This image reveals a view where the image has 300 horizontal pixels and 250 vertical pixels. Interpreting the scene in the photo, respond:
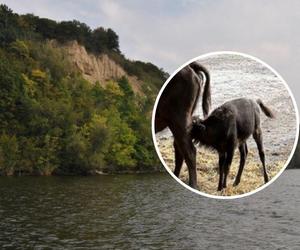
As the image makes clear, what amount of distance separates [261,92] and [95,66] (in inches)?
Answer: 2586

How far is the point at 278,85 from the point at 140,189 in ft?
111

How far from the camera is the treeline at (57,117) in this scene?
46.5m

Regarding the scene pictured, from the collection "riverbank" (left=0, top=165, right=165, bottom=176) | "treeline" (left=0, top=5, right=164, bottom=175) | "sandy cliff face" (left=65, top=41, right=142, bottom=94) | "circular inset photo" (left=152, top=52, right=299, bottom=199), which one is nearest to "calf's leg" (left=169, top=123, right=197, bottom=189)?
"circular inset photo" (left=152, top=52, right=299, bottom=199)

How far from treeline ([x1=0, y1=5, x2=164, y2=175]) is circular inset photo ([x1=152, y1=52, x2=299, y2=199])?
4060 centimetres

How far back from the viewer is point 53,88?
5462 centimetres

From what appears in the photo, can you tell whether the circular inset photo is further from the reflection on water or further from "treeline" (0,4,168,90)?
"treeline" (0,4,168,90)

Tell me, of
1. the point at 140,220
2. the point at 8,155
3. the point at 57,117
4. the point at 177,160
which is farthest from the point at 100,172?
the point at 177,160

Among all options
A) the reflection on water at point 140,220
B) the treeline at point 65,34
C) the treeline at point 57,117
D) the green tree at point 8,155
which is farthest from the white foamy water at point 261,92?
the treeline at point 65,34

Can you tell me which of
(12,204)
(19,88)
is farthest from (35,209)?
(19,88)

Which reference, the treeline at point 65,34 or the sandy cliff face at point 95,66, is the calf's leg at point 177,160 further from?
the sandy cliff face at point 95,66

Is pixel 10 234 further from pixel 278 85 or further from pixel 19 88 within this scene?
pixel 19 88

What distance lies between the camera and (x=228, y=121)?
0.81 metres

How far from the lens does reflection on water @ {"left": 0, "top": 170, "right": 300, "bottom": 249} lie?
18000 millimetres

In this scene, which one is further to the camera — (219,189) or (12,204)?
(12,204)
